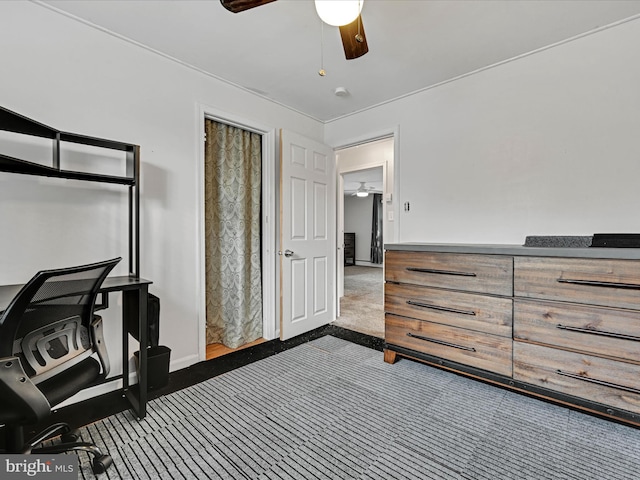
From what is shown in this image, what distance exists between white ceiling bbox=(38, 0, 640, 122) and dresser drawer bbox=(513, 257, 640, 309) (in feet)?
5.19

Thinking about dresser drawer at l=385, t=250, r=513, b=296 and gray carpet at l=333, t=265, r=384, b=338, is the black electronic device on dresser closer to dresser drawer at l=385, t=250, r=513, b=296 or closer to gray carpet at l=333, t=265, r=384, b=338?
gray carpet at l=333, t=265, r=384, b=338

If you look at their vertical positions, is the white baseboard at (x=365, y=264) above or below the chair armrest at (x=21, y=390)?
below

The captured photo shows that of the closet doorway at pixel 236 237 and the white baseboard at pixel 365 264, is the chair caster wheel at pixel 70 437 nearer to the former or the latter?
the closet doorway at pixel 236 237

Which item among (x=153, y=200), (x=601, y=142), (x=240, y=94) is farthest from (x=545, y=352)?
(x=240, y=94)

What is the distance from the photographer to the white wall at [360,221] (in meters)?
10.1

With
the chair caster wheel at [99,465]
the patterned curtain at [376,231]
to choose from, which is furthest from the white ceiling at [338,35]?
the patterned curtain at [376,231]

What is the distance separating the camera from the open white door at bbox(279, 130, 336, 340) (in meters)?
3.11

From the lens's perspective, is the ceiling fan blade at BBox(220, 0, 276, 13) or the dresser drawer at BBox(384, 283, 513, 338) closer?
the ceiling fan blade at BBox(220, 0, 276, 13)

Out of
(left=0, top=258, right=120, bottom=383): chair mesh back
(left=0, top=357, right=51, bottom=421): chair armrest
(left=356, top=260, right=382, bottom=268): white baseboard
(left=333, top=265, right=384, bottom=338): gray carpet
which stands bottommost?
(left=333, top=265, right=384, bottom=338): gray carpet

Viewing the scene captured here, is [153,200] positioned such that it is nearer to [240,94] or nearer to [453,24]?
[240,94]

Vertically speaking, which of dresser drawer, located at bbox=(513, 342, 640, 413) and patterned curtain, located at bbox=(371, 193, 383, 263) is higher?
patterned curtain, located at bbox=(371, 193, 383, 263)

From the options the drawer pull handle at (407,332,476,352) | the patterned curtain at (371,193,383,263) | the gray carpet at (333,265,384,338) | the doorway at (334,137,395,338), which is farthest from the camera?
the patterned curtain at (371,193,383,263)

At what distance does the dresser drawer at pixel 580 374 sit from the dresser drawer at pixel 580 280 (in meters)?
0.33

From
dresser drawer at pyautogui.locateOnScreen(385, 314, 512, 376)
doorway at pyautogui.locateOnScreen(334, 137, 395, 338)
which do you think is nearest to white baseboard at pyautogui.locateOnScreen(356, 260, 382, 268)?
doorway at pyautogui.locateOnScreen(334, 137, 395, 338)
